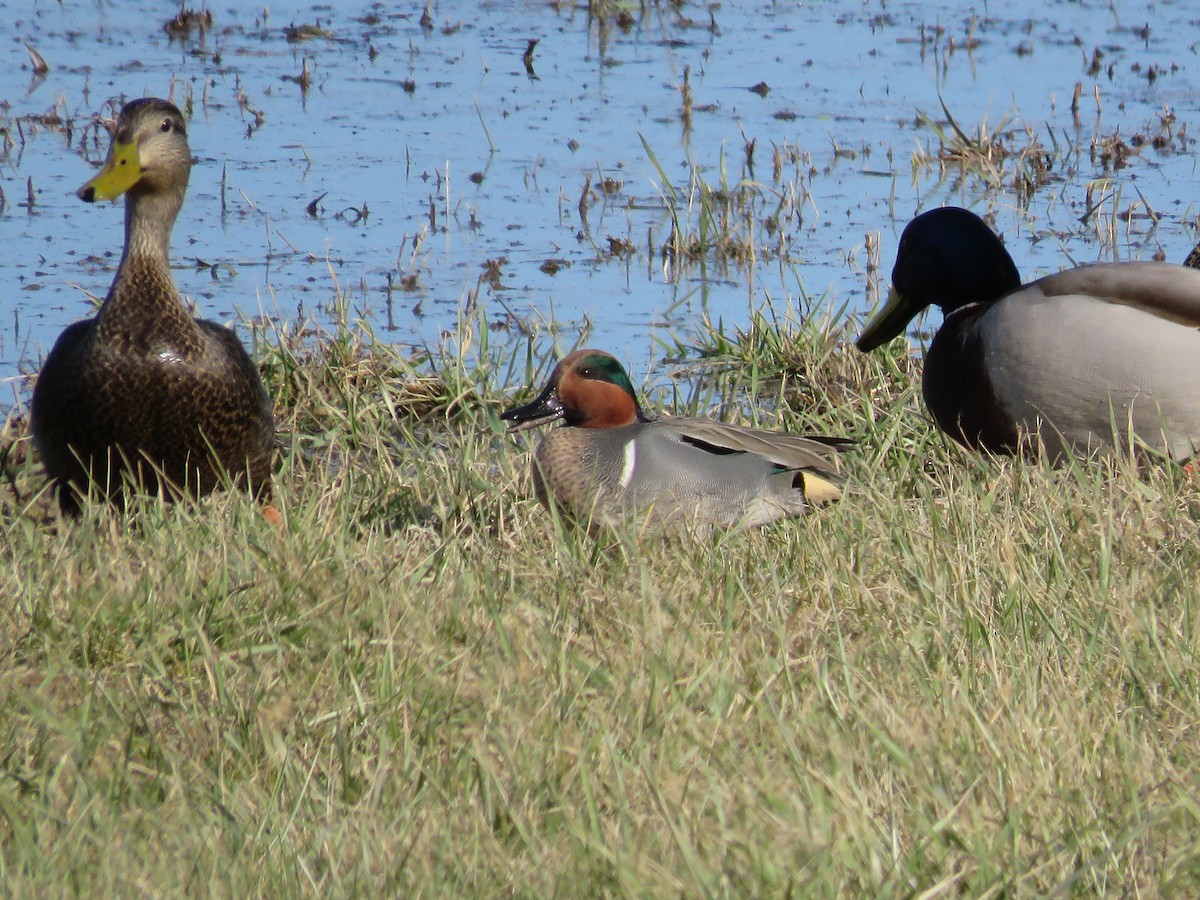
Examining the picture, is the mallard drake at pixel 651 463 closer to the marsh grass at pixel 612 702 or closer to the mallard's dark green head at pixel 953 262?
the marsh grass at pixel 612 702

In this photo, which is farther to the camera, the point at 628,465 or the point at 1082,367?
the point at 1082,367

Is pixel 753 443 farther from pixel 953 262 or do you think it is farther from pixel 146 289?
pixel 146 289

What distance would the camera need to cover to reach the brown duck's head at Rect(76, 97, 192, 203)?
448 centimetres

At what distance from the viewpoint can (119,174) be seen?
450 centimetres

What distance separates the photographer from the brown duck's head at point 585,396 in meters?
4.17

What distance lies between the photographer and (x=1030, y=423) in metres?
4.41

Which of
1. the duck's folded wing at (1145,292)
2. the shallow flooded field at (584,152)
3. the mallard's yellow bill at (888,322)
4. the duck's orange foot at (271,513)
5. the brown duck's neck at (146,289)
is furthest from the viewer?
the shallow flooded field at (584,152)

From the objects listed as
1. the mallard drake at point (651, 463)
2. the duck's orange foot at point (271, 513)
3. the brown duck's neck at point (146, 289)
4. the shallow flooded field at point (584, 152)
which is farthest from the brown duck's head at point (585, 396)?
the shallow flooded field at point (584, 152)

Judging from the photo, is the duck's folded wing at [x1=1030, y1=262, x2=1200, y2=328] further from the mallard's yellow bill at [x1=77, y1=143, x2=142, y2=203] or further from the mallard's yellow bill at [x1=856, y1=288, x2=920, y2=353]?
the mallard's yellow bill at [x1=77, y1=143, x2=142, y2=203]

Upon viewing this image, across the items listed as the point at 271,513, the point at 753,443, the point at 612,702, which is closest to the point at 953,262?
the point at 753,443

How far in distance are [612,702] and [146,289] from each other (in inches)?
83.7

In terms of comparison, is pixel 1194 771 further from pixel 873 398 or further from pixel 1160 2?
pixel 1160 2

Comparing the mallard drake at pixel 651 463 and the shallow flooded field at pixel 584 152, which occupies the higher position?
the shallow flooded field at pixel 584 152

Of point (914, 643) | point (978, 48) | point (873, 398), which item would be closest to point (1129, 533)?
point (914, 643)
